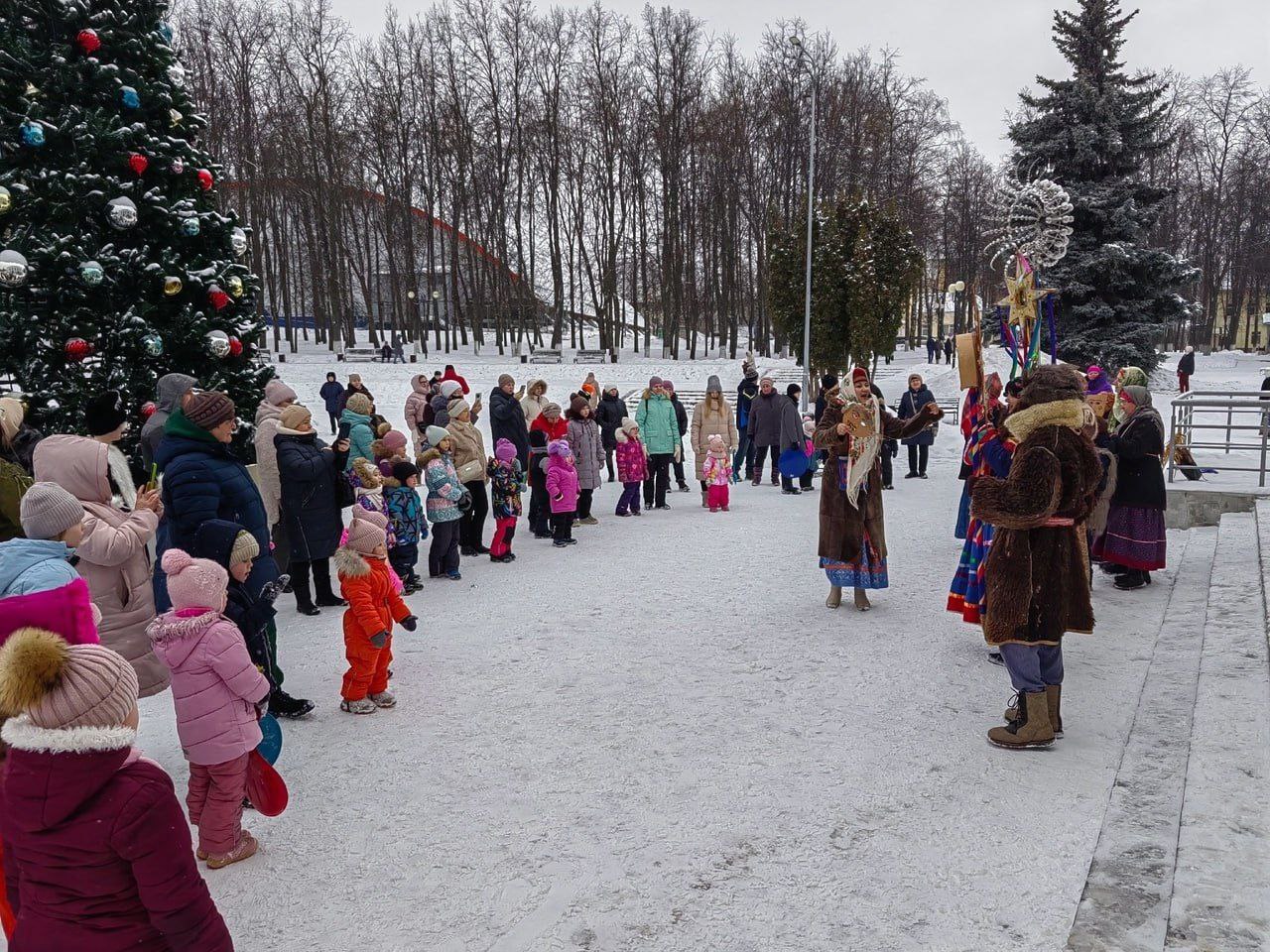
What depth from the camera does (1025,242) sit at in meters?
8.38

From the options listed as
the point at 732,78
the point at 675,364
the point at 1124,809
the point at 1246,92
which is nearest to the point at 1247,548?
the point at 1124,809

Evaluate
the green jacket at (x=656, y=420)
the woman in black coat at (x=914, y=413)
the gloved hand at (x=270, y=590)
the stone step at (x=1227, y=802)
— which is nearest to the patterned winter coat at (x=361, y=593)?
the gloved hand at (x=270, y=590)

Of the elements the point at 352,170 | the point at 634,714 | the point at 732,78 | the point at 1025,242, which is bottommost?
the point at 634,714

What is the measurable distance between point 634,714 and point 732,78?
43.5 meters

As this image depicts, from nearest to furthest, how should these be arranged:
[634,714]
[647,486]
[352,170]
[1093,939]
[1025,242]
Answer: [1093,939] → [634,714] → [1025,242] → [647,486] → [352,170]

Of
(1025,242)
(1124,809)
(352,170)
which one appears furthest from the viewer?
(352,170)

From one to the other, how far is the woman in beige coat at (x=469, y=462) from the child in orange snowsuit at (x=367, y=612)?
3.50 m

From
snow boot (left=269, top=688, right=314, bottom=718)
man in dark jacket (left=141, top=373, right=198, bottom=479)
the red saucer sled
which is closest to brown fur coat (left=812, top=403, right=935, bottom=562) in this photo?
snow boot (left=269, top=688, right=314, bottom=718)

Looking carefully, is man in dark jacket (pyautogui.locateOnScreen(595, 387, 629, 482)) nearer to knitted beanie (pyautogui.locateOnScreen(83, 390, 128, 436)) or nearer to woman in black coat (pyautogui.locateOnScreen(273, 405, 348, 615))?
woman in black coat (pyautogui.locateOnScreen(273, 405, 348, 615))

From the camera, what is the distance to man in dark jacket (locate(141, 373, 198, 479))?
6.88m

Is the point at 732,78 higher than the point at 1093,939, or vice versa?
the point at 732,78

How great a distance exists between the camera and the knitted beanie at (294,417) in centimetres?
645

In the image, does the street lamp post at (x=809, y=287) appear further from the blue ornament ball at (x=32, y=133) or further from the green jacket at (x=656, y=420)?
the blue ornament ball at (x=32, y=133)

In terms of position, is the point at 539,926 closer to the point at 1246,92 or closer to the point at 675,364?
the point at 675,364
